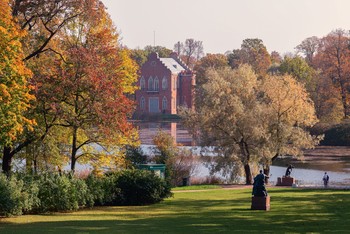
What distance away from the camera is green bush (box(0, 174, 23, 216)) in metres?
22.7

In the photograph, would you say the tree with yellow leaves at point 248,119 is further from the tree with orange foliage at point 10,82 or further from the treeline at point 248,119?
the tree with orange foliage at point 10,82

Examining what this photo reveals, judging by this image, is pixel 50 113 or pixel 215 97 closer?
pixel 50 113

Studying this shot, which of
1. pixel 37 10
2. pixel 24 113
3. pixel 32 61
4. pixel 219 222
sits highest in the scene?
pixel 37 10

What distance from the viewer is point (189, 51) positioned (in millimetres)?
169375

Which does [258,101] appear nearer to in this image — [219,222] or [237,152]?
[237,152]

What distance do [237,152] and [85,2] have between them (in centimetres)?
1920

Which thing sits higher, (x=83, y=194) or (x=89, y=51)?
(x=89, y=51)

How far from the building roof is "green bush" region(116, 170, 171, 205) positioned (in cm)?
9943

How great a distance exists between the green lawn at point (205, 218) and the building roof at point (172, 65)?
10033 cm

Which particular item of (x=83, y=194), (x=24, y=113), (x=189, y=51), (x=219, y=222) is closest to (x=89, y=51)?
(x=24, y=113)

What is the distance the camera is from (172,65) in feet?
441

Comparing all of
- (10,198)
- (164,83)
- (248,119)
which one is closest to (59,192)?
(10,198)

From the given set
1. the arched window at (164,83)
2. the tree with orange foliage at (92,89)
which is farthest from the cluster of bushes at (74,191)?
the arched window at (164,83)

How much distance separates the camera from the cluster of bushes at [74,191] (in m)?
23.1
